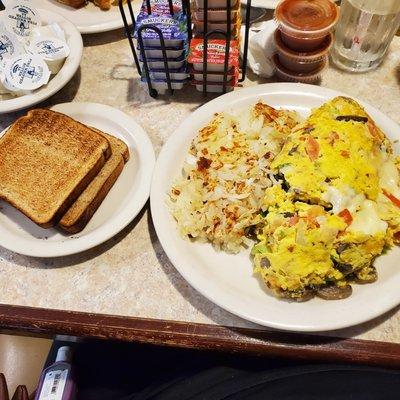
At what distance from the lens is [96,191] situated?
1.13 meters

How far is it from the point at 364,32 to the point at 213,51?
51cm

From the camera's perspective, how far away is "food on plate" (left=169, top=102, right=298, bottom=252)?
100 centimetres

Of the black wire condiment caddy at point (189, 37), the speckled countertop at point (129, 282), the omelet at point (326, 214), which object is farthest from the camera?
the black wire condiment caddy at point (189, 37)

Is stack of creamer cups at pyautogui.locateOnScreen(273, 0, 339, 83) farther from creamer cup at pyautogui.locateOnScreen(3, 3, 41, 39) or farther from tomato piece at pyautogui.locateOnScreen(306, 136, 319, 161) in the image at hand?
creamer cup at pyautogui.locateOnScreen(3, 3, 41, 39)

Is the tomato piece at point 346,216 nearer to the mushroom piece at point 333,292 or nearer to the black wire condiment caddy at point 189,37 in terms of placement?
the mushroom piece at point 333,292

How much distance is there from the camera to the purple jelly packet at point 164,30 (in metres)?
1.14

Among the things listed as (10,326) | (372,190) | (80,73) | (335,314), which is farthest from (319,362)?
(80,73)

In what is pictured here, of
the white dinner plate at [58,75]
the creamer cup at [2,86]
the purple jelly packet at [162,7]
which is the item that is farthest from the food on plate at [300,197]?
the creamer cup at [2,86]

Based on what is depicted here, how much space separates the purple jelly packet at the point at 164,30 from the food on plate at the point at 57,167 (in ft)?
1.01

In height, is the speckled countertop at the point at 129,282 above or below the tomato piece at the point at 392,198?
below

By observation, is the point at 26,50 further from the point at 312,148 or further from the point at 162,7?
the point at 312,148

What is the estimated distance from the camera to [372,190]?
91cm

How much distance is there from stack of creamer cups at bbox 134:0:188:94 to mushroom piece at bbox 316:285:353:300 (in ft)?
2.54

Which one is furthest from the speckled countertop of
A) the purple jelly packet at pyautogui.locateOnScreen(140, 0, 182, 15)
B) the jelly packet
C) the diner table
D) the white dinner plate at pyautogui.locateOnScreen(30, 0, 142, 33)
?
the white dinner plate at pyautogui.locateOnScreen(30, 0, 142, 33)
